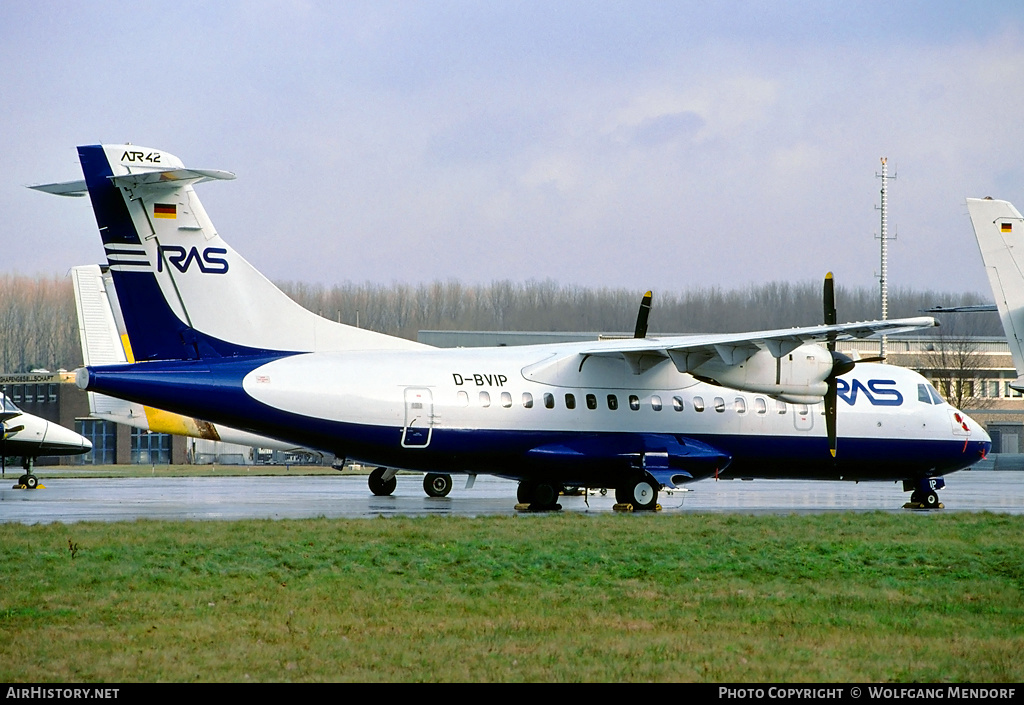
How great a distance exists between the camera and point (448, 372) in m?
21.5

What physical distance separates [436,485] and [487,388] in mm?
7719

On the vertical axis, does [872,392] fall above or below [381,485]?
above

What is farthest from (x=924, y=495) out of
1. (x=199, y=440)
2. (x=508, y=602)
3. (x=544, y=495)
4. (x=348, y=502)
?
(x=199, y=440)

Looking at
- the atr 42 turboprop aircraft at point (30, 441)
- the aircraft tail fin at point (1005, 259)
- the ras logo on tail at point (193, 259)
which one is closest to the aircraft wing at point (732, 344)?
the aircraft tail fin at point (1005, 259)

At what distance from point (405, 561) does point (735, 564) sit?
12.9ft

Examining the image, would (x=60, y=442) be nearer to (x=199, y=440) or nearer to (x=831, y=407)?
(x=831, y=407)

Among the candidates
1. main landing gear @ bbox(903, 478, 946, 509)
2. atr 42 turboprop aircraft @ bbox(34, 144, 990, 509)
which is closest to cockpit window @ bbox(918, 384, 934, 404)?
atr 42 turboprop aircraft @ bbox(34, 144, 990, 509)

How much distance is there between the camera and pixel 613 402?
2278cm

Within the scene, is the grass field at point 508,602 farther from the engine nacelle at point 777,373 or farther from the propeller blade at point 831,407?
the propeller blade at point 831,407

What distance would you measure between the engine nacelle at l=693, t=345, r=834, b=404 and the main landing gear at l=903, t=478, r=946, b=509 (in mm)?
4577

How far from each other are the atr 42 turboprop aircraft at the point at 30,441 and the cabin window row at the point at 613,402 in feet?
60.8

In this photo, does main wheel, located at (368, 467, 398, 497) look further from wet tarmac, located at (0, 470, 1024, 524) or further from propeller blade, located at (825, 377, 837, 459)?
propeller blade, located at (825, 377, 837, 459)

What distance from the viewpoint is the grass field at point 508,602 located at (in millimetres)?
7895
